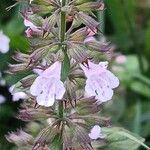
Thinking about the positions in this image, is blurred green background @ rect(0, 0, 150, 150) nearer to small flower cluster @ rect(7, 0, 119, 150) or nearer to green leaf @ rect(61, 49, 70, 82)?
small flower cluster @ rect(7, 0, 119, 150)

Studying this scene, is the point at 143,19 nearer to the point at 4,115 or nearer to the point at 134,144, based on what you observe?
the point at 4,115

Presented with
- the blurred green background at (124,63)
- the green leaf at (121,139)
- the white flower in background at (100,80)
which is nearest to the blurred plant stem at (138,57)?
the blurred green background at (124,63)

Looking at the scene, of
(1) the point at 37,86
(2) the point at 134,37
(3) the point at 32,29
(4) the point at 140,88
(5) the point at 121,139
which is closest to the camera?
(1) the point at 37,86

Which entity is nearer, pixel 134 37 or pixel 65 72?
pixel 65 72

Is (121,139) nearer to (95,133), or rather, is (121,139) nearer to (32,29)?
(95,133)

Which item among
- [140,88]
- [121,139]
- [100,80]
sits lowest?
[140,88]

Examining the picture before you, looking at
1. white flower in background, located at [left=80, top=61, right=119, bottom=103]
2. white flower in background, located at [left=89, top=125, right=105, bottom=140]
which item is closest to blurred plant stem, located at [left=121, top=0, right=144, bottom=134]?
white flower in background, located at [left=89, top=125, right=105, bottom=140]

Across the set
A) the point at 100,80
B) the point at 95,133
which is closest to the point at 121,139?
the point at 95,133
